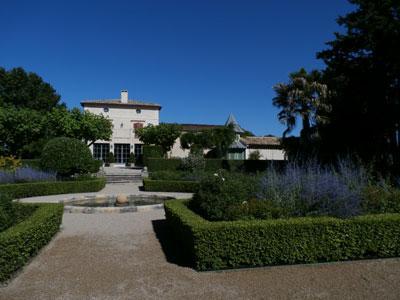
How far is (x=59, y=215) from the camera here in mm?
7484

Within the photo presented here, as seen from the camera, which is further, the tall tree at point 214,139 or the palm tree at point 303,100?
the tall tree at point 214,139

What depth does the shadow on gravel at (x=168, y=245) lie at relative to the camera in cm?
558

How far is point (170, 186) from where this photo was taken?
15.8 metres

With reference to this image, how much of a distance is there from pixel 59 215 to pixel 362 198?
6.42 metres

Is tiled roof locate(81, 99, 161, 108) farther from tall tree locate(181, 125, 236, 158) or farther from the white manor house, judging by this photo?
tall tree locate(181, 125, 236, 158)

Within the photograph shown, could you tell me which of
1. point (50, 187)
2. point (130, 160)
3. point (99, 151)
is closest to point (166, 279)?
point (50, 187)

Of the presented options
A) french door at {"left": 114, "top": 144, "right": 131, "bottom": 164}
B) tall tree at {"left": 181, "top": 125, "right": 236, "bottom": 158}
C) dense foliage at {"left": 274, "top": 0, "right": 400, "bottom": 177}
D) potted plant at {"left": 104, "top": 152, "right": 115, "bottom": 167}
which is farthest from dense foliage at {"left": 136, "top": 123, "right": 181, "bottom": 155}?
dense foliage at {"left": 274, "top": 0, "right": 400, "bottom": 177}

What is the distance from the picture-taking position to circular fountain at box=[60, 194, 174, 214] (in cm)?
1006

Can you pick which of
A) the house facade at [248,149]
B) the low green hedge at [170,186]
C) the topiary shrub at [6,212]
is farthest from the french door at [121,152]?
the topiary shrub at [6,212]

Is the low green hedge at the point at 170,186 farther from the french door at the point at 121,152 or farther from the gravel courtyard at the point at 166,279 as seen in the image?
the french door at the point at 121,152

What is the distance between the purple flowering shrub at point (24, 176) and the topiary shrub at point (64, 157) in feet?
1.97

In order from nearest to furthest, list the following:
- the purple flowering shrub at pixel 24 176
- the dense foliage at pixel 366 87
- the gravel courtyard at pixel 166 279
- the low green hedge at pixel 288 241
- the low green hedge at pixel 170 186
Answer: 1. the gravel courtyard at pixel 166 279
2. the low green hedge at pixel 288 241
3. the purple flowering shrub at pixel 24 176
4. the low green hedge at pixel 170 186
5. the dense foliage at pixel 366 87

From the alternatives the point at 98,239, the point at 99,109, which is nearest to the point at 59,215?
the point at 98,239

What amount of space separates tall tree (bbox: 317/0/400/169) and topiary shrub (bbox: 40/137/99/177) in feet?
46.9
